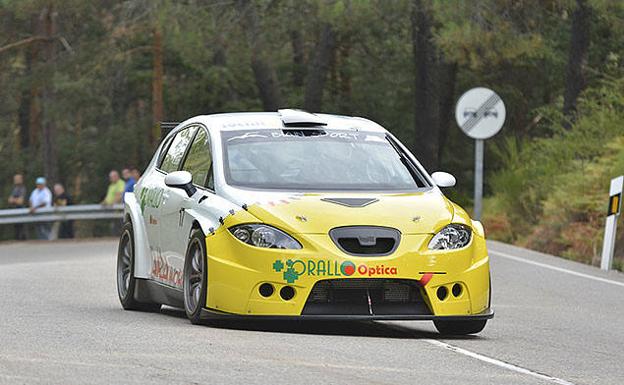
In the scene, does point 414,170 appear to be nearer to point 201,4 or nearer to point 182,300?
point 182,300

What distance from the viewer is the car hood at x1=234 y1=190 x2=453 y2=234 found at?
1073cm

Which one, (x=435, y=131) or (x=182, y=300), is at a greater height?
(x=182, y=300)

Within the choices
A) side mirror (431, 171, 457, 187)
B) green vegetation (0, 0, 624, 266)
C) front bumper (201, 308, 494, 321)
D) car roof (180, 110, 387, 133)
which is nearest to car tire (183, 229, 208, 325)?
front bumper (201, 308, 494, 321)

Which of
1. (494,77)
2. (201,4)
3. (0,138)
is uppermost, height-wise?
(201,4)

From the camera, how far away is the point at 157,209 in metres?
12.8

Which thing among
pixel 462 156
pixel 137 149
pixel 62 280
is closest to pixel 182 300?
pixel 62 280

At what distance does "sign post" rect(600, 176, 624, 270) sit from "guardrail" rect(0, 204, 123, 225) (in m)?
15.5

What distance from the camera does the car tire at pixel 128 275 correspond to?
13359 mm

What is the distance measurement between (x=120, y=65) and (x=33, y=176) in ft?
32.4

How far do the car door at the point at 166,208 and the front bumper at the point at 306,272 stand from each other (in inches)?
39.6

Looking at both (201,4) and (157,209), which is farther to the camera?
(201,4)

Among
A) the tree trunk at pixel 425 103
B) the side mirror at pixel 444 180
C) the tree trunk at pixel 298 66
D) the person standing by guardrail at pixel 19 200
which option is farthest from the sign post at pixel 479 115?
the tree trunk at pixel 298 66

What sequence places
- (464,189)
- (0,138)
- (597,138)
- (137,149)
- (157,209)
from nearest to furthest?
1. (157,209)
2. (597,138)
3. (464,189)
4. (137,149)
5. (0,138)

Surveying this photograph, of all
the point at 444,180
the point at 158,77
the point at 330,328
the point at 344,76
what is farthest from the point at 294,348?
the point at 344,76
